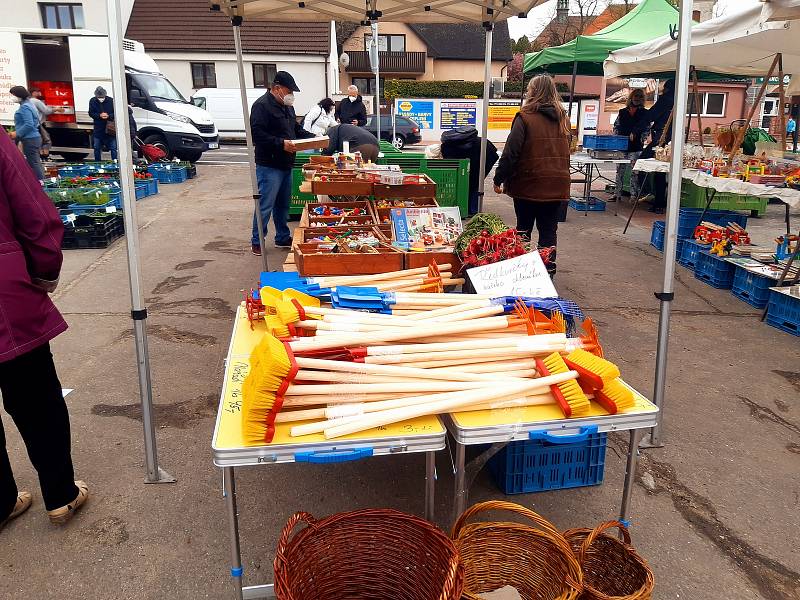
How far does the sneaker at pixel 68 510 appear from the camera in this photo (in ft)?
9.11

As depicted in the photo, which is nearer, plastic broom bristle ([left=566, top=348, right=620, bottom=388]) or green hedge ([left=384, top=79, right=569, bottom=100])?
plastic broom bristle ([left=566, top=348, right=620, bottom=388])

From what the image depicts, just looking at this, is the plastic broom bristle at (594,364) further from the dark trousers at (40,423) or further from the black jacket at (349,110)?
the black jacket at (349,110)

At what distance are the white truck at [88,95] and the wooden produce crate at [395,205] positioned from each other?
1232 cm

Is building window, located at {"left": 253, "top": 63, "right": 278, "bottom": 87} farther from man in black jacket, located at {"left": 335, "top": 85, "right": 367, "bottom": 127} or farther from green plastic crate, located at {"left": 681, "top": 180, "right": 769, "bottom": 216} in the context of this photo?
green plastic crate, located at {"left": 681, "top": 180, "right": 769, "bottom": 216}

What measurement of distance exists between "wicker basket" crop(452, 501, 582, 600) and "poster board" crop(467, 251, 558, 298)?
1171mm

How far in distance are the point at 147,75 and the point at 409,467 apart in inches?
651

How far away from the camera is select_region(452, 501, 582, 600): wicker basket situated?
212 centimetres

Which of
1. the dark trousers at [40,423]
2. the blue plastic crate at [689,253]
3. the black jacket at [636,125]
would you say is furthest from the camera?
the black jacket at [636,125]

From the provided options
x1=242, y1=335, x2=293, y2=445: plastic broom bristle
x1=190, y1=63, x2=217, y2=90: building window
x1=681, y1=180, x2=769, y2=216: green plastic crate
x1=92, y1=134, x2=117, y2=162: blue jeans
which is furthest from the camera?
x1=190, y1=63, x2=217, y2=90: building window

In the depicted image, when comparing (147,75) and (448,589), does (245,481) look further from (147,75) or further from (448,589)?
(147,75)

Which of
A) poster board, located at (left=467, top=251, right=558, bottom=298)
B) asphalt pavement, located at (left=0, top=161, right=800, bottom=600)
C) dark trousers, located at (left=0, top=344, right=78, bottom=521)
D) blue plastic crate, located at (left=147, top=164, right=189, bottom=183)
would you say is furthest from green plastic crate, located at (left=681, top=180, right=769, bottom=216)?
blue plastic crate, located at (left=147, top=164, right=189, bottom=183)

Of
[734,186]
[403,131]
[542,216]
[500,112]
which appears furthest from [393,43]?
[542,216]

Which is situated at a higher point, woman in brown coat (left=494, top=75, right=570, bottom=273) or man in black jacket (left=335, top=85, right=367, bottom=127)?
man in black jacket (left=335, top=85, right=367, bottom=127)

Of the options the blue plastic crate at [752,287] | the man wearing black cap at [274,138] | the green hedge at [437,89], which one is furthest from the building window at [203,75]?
the blue plastic crate at [752,287]
